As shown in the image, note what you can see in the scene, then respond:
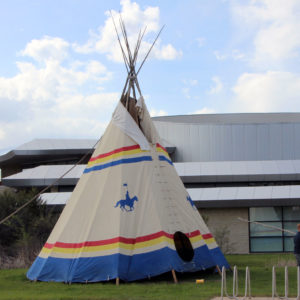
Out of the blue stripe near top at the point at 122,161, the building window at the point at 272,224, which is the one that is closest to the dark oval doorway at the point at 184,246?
the blue stripe near top at the point at 122,161

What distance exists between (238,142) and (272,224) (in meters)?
6.95

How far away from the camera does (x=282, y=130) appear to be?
34344 millimetres

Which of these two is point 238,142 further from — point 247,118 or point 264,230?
point 264,230

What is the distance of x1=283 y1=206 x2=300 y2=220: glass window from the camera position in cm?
2912

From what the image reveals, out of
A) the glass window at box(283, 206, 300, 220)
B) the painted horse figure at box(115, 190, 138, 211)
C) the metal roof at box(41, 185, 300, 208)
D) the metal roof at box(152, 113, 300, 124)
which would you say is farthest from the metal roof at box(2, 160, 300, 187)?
the painted horse figure at box(115, 190, 138, 211)

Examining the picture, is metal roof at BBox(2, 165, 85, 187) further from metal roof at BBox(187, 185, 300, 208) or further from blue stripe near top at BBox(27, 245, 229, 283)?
blue stripe near top at BBox(27, 245, 229, 283)

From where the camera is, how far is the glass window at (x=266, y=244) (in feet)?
95.0

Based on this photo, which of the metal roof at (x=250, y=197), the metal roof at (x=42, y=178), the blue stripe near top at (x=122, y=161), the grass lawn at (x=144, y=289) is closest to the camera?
the grass lawn at (x=144, y=289)

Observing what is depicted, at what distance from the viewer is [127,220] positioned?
1488cm

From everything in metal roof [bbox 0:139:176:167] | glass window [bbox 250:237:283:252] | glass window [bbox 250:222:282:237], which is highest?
metal roof [bbox 0:139:176:167]

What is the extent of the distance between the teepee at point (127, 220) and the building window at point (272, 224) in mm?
12997

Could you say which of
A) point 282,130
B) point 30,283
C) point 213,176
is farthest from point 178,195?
point 282,130

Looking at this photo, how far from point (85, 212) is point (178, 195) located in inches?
100

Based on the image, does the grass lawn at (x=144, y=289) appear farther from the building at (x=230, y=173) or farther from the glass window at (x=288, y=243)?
the glass window at (x=288, y=243)
